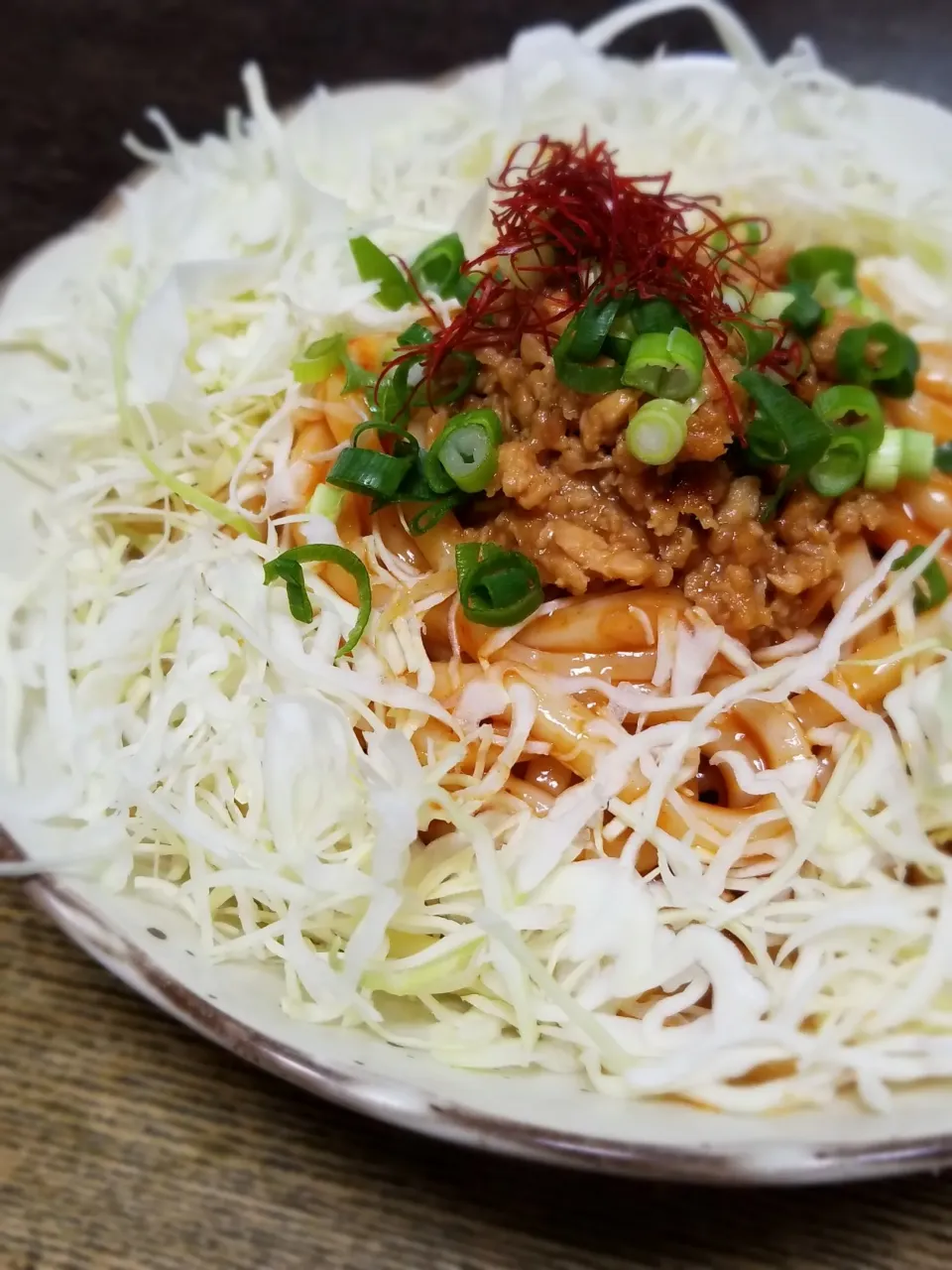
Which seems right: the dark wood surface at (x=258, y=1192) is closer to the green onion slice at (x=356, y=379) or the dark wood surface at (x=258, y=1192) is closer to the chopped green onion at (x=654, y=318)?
the green onion slice at (x=356, y=379)

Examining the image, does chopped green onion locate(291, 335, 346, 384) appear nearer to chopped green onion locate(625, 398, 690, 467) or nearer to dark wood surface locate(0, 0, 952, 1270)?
chopped green onion locate(625, 398, 690, 467)

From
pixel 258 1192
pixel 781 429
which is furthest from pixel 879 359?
pixel 258 1192

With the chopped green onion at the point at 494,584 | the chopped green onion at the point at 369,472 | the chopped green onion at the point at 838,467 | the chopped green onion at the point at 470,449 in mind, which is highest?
the chopped green onion at the point at 838,467

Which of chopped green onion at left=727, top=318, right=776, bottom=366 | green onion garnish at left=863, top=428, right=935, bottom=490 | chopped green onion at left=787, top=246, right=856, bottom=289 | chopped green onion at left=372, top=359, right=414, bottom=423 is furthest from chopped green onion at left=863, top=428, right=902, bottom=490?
chopped green onion at left=372, top=359, right=414, bottom=423

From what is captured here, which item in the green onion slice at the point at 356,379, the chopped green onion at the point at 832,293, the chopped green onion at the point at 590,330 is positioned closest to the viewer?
the chopped green onion at the point at 590,330

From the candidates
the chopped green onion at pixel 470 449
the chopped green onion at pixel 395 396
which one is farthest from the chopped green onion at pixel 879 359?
the chopped green onion at pixel 395 396

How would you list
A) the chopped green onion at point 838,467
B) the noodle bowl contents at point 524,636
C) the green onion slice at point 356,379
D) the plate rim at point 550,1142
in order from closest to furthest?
1. the plate rim at point 550,1142
2. the noodle bowl contents at point 524,636
3. the chopped green onion at point 838,467
4. the green onion slice at point 356,379
